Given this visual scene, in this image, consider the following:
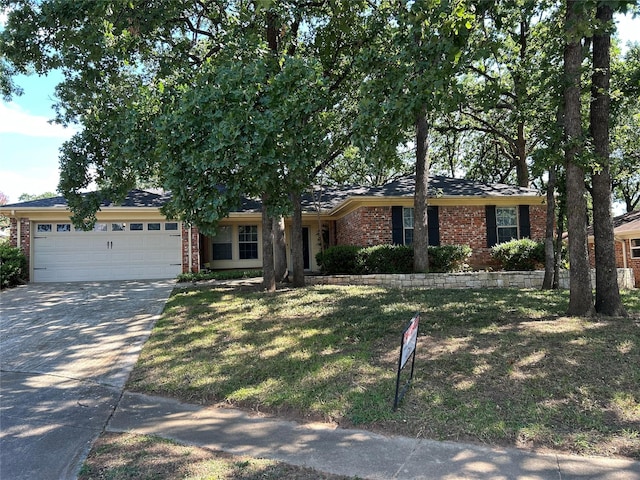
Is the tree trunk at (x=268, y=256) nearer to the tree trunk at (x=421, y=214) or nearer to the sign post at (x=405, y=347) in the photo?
the tree trunk at (x=421, y=214)

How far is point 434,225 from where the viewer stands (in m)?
14.4

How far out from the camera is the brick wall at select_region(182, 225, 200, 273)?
15.8 metres

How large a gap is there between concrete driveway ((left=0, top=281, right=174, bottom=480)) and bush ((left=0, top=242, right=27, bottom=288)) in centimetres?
258

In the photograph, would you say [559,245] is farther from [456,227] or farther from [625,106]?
[456,227]

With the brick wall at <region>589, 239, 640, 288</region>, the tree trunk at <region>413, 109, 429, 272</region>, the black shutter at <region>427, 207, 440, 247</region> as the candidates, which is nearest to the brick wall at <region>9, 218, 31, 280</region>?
the tree trunk at <region>413, 109, 429, 272</region>

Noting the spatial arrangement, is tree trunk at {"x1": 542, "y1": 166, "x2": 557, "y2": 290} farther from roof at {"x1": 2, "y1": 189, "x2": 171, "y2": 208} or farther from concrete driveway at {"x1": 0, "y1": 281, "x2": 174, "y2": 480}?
roof at {"x1": 2, "y1": 189, "x2": 171, "y2": 208}

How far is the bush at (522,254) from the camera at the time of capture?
13273 millimetres

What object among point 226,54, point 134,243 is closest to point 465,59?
point 226,54

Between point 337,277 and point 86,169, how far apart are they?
23.7 ft

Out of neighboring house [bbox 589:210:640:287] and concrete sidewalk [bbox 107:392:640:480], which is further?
neighboring house [bbox 589:210:640:287]

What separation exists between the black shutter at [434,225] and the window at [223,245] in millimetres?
8262

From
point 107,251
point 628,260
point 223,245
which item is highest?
point 223,245

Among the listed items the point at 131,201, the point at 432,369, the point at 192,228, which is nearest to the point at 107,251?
the point at 131,201

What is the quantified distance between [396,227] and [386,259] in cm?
169
